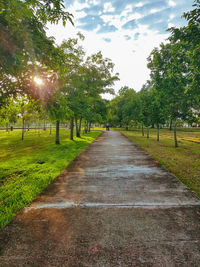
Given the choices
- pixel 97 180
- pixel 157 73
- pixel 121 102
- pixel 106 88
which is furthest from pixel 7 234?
pixel 121 102

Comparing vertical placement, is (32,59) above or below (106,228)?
above

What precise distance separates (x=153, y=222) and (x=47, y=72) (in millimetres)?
5340

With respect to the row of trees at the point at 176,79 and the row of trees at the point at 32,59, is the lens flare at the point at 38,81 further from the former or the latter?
the row of trees at the point at 176,79

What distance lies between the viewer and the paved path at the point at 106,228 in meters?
2.05

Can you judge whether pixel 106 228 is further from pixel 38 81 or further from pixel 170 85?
pixel 170 85

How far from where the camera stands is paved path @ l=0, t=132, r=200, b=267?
2051 millimetres

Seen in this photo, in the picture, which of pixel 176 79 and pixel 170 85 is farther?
pixel 170 85

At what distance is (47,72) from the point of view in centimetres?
531

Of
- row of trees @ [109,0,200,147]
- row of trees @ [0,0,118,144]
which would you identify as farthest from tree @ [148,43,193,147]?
row of trees @ [0,0,118,144]

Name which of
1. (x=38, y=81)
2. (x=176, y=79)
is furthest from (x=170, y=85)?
(x=38, y=81)

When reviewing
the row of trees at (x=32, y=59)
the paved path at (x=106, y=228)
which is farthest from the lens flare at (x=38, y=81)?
the paved path at (x=106, y=228)

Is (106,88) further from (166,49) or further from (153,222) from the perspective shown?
(153,222)

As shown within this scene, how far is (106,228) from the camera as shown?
2639mm

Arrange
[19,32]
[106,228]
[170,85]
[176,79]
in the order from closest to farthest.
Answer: [106,228] → [19,32] → [176,79] → [170,85]
